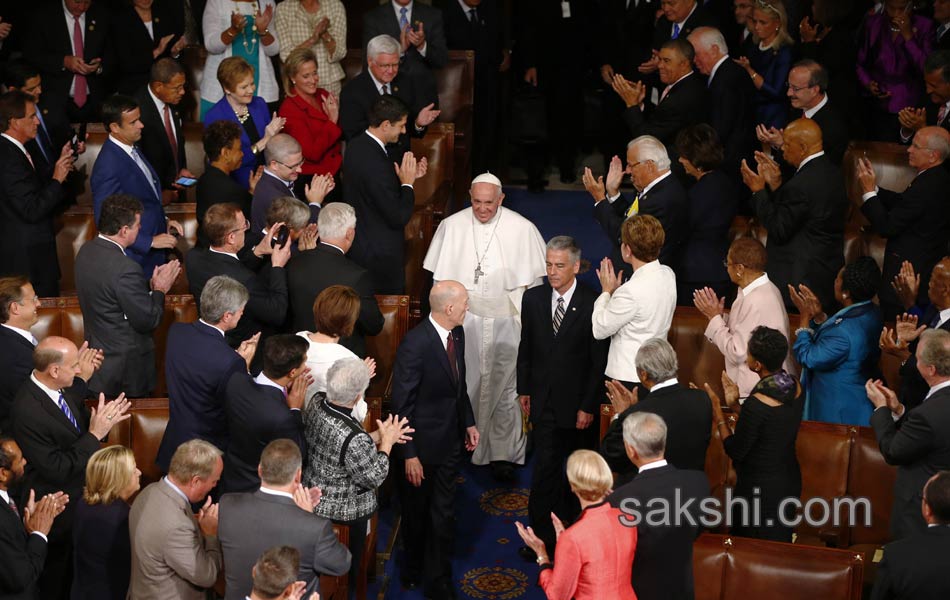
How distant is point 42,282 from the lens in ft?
23.0

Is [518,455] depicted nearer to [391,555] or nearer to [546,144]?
[391,555]

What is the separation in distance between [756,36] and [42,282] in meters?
5.30

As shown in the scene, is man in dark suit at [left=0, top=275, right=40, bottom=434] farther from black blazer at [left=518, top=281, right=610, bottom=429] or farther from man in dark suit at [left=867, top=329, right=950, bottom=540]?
man in dark suit at [left=867, top=329, right=950, bottom=540]

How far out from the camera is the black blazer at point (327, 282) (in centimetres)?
579

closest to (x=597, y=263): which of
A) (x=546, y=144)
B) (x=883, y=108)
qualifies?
(x=546, y=144)

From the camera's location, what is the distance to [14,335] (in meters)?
5.25

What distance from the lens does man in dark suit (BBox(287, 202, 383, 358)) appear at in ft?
19.0

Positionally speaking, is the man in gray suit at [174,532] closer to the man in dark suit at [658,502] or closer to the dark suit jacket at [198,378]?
the dark suit jacket at [198,378]

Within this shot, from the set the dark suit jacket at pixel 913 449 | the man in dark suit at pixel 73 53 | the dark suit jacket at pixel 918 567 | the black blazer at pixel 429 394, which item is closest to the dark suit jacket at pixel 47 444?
the black blazer at pixel 429 394

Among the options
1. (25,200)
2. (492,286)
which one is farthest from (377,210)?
(25,200)

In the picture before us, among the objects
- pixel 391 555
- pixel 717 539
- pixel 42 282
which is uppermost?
pixel 717 539

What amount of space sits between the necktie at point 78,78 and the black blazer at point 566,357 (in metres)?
4.24

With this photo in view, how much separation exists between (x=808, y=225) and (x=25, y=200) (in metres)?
4.72

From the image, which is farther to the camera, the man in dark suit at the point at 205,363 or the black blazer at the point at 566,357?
the black blazer at the point at 566,357
